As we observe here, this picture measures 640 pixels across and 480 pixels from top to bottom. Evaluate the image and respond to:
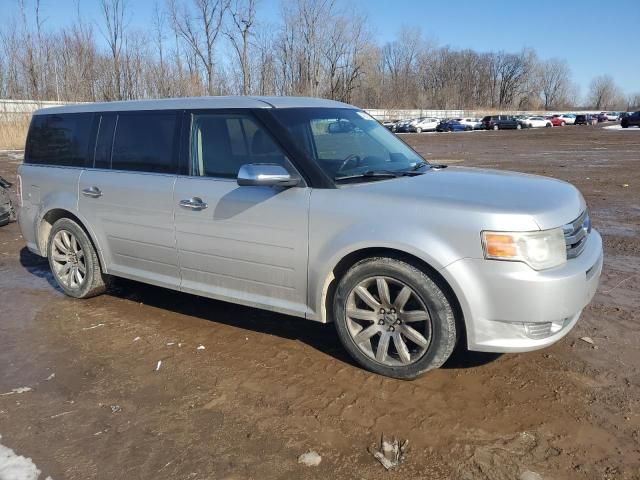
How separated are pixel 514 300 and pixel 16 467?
287 cm

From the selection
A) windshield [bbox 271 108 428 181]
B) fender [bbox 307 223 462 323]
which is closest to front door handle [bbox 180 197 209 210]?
windshield [bbox 271 108 428 181]

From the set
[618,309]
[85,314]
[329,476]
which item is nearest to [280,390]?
[329,476]

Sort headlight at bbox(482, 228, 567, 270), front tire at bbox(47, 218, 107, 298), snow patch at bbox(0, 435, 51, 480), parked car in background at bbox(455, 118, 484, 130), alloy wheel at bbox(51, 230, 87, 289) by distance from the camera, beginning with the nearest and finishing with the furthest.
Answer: snow patch at bbox(0, 435, 51, 480) < headlight at bbox(482, 228, 567, 270) < front tire at bbox(47, 218, 107, 298) < alloy wheel at bbox(51, 230, 87, 289) < parked car in background at bbox(455, 118, 484, 130)

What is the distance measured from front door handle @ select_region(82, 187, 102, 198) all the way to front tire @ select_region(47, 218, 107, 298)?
0.42m

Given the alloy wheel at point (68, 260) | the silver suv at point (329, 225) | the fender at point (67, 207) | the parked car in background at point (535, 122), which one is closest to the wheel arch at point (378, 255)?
the silver suv at point (329, 225)

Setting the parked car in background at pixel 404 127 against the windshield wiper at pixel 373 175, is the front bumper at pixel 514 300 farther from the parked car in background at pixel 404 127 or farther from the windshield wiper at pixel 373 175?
the parked car in background at pixel 404 127

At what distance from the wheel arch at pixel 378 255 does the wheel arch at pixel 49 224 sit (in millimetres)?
2519

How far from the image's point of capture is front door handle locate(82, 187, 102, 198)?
16.4 ft

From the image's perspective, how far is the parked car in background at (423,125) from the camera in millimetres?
58844

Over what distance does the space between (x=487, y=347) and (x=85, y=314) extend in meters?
3.69

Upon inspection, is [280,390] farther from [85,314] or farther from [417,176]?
[85,314]

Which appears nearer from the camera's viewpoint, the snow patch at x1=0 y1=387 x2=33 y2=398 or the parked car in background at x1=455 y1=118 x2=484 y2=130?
the snow patch at x1=0 y1=387 x2=33 y2=398

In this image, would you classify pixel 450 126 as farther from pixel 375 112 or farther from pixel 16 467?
Answer: pixel 16 467

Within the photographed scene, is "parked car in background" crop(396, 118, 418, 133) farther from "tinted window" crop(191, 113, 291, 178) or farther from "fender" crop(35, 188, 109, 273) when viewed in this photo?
"tinted window" crop(191, 113, 291, 178)
